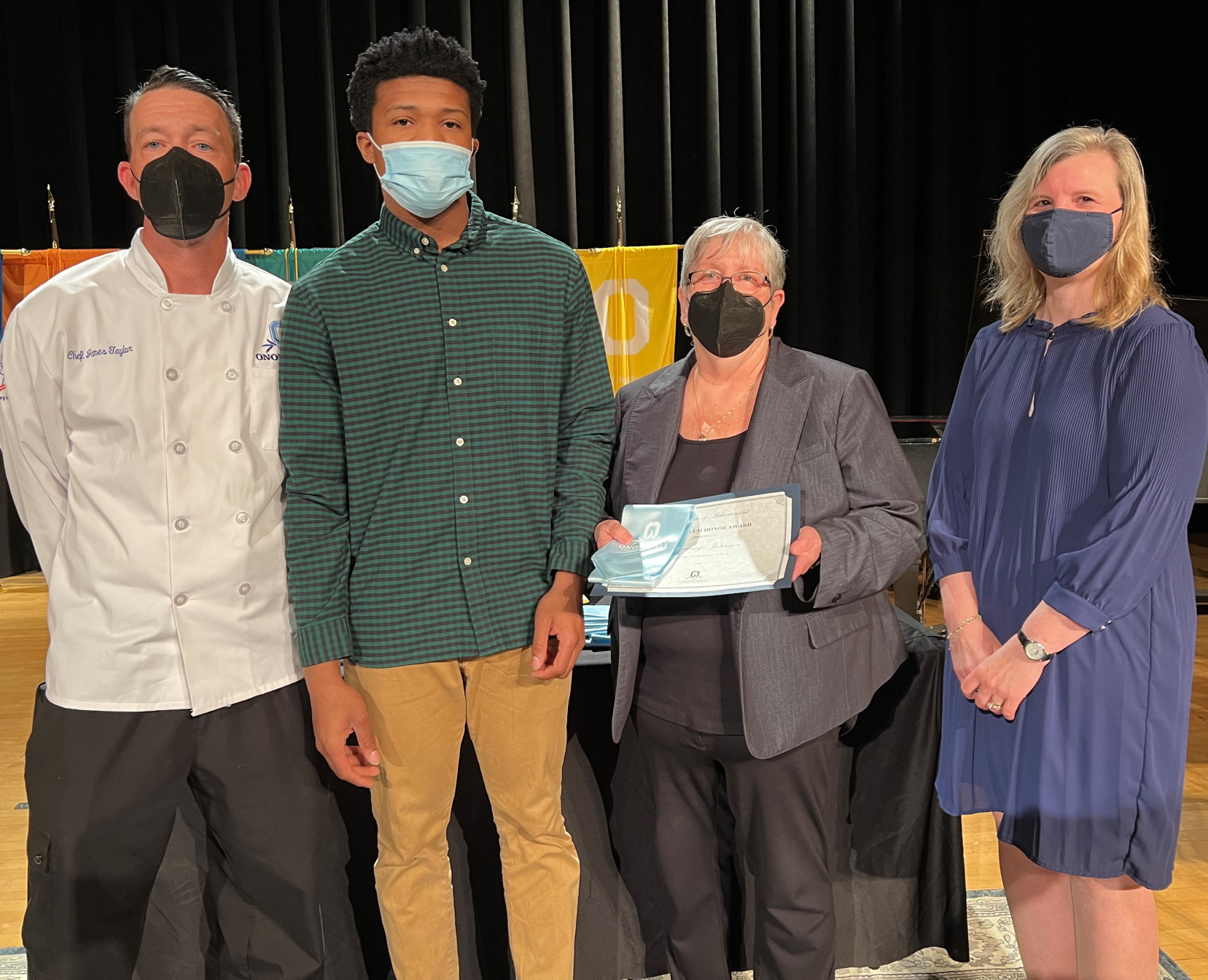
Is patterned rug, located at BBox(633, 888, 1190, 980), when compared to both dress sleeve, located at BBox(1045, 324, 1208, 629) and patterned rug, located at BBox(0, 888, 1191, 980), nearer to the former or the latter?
patterned rug, located at BBox(0, 888, 1191, 980)

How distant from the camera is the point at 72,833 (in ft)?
5.00

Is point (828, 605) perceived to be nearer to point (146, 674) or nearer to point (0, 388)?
point (146, 674)

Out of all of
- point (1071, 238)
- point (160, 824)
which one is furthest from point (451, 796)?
point (1071, 238)

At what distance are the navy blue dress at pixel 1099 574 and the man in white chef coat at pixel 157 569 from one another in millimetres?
1197

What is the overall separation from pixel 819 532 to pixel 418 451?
2.15 ft

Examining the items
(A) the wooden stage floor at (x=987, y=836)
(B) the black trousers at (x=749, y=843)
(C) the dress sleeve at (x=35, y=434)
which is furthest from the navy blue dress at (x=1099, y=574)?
(C) the dress sleeve at (x=35, y=434)

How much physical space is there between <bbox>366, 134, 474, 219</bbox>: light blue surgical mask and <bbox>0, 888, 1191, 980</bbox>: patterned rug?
1.68 m

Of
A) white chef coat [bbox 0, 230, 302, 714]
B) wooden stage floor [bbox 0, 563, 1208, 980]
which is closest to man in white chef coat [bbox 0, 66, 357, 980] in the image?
white chef coat [bbox 0, 230, 302, 714]

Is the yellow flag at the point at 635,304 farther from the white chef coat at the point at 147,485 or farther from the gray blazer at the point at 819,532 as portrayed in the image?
the white chef coat at the point at 147,485

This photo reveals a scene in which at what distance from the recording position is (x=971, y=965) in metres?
2.15

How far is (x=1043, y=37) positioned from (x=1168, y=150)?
119cm

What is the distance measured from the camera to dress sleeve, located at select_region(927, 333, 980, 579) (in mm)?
1740

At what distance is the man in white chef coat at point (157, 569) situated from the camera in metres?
1.53

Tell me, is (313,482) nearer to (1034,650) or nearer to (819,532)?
(819,532)
